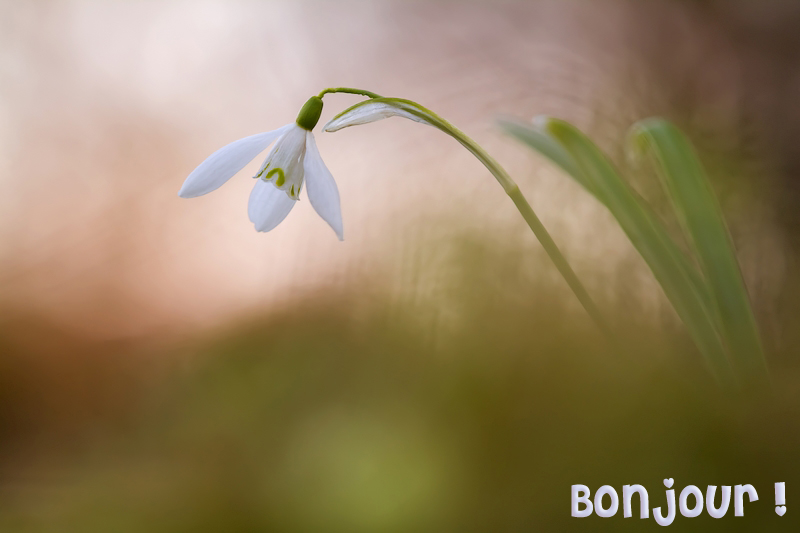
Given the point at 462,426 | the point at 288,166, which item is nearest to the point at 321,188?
the point at 288,166

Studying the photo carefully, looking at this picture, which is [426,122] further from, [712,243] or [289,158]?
[712,243]

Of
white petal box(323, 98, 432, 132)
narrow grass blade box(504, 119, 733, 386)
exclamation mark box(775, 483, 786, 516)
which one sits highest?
white petal box(323, 98, 432, 132)

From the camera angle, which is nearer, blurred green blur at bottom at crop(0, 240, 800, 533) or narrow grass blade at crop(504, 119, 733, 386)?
blurred green blur at bottom at crop(0, 240, 800, 533)

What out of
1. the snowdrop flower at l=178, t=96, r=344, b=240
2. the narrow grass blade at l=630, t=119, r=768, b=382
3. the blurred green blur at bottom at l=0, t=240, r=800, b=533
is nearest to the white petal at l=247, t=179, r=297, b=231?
the snowdrop flower at l=178, t=96, r=344, b=240

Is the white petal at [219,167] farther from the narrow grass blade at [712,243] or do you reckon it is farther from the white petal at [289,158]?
the narrow grass blade at [712,243]

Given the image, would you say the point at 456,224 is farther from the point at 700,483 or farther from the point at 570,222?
the point at 700,483

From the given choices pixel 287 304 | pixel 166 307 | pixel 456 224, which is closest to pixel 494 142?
pixel 456 224

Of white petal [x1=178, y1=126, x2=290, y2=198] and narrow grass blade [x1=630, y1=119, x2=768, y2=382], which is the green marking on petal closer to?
white petal [x1=178, y1=126, x2=290, y2=198]
